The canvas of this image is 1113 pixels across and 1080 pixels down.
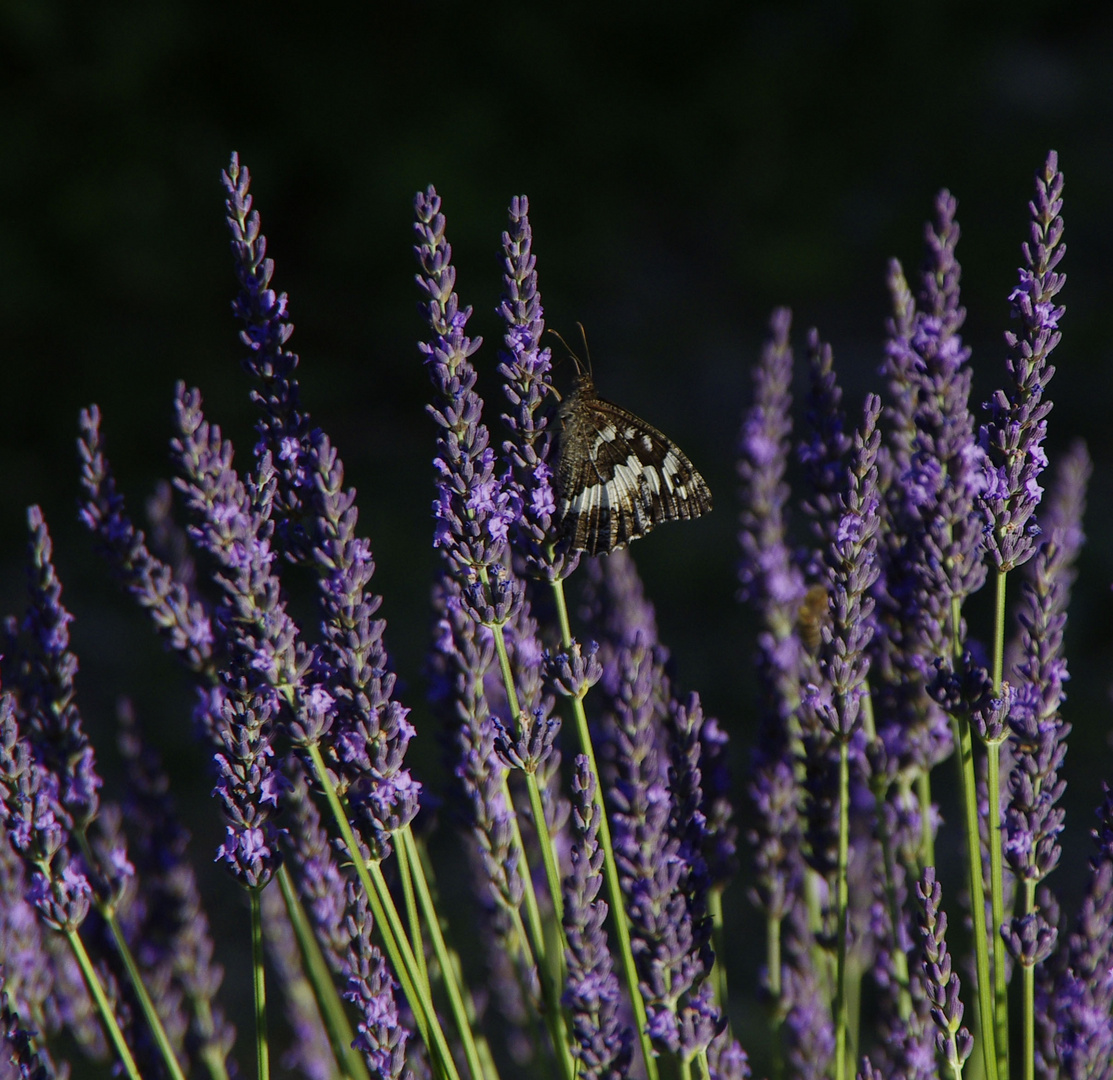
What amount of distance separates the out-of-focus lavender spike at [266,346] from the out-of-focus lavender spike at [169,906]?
2.00 ft

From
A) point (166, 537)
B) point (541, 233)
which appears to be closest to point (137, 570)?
point (166, 537)

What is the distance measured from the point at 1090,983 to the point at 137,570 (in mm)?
1103

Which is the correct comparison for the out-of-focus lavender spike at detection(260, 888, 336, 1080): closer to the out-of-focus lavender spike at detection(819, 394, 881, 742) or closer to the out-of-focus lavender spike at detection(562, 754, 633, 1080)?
the out-of-focus lavender spike at detection(562, 754, 633, 1080)

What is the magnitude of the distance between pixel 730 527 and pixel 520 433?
4.17 meters

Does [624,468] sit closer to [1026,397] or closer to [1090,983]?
[1026,397]

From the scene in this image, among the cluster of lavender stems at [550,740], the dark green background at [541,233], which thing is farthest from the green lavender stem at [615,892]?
the dark green background at [541,233]

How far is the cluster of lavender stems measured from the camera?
41.4 inches

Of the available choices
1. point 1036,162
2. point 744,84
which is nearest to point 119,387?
point 744,84

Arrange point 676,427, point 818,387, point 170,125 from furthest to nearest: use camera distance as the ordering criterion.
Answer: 1. point 676,427
2. point 170,125
3. point 818,387

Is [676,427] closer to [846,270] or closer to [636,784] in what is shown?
[846,270]

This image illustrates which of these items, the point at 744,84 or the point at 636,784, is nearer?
the point at 636,784

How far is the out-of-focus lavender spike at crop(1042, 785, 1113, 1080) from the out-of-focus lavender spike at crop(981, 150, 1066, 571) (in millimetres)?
305

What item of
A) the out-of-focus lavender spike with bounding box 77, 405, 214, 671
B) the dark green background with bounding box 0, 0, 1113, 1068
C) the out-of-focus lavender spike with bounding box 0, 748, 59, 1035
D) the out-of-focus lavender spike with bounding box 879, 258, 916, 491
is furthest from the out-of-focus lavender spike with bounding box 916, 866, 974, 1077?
the dark green background with bounding box 0, 0, 1113, 1068

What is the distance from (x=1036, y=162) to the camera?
608 cm
